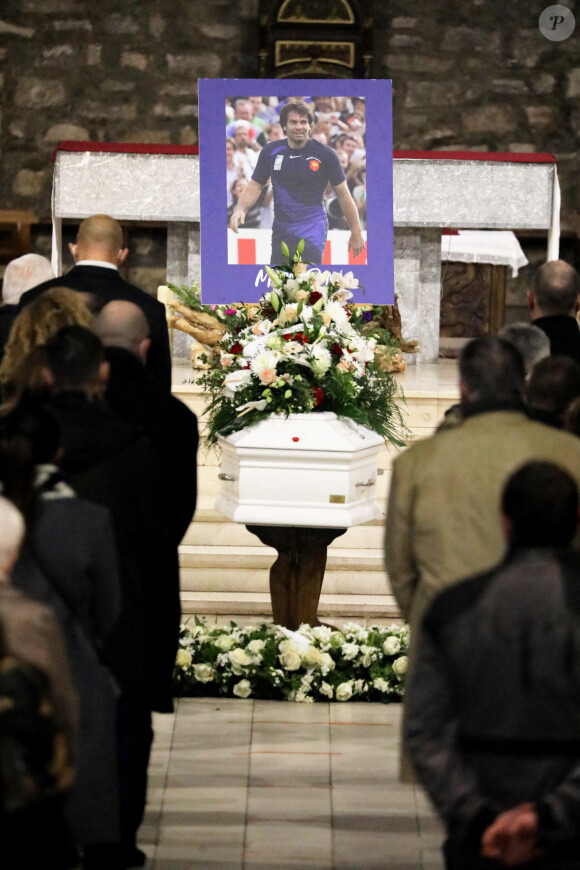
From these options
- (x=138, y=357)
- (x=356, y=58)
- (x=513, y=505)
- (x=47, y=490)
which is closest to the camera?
(x=513, y=505)

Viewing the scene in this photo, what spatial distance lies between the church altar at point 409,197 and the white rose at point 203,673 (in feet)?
14.3

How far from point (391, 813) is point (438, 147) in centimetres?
949

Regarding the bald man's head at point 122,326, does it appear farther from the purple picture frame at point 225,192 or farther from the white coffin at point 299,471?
the purple picture frame at point 225,192

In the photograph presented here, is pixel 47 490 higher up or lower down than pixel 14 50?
lower down

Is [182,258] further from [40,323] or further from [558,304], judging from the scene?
[40,323]

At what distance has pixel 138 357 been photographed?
12.7ft

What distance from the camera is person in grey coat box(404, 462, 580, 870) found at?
8.13 ft

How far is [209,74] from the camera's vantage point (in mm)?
12961

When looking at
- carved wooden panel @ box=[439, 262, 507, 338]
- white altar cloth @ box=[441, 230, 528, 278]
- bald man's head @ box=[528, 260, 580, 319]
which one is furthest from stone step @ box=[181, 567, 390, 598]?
carved wooden panel @ box=[439, 262, 507, 338]

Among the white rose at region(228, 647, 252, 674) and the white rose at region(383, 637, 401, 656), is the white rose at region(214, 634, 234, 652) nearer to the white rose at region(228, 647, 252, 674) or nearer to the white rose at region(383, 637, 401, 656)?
the white rose at region(228, 647, 252, 674)

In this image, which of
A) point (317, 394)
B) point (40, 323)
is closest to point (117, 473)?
point (40, 323)

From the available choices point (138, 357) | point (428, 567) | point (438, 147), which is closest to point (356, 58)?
point (438, 147)

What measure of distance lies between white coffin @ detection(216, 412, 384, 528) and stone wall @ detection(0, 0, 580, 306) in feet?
24.9

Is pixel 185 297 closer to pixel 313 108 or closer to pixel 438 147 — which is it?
pixel 313 108
